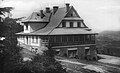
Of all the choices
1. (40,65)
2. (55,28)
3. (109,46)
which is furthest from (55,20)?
(109,46)

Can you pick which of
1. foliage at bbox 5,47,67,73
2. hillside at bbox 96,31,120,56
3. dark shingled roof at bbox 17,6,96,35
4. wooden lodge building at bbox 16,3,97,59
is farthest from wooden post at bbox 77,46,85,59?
foliage at bbox 5,47,67,73

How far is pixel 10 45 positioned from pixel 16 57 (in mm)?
1287

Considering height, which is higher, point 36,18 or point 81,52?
point 36,18

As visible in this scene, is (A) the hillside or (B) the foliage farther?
(A) the hillside

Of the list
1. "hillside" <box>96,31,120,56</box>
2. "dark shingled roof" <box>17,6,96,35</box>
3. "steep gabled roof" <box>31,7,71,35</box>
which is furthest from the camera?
"hillside" <box>96,31,120,56</box>

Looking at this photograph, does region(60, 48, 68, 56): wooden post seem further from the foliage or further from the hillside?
the foliage

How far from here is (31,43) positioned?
147ft

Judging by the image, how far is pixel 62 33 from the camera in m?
39.5

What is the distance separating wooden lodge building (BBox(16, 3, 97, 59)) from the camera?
130ft

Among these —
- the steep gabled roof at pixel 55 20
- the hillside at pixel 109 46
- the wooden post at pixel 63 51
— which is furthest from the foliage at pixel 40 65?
the hillside at pixel 109 46

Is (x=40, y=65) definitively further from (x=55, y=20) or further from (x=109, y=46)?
(x=109, y=46)

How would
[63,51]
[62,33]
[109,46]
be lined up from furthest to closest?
1. [109,46]
2. [63,51]
3. [62,33]

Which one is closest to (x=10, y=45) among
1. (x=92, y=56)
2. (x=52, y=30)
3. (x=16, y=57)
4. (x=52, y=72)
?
(x=16, y=57)

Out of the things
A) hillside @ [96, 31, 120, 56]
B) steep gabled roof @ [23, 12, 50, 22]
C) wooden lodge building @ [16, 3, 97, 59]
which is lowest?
hillside @ [96, 31, 120, 56]
